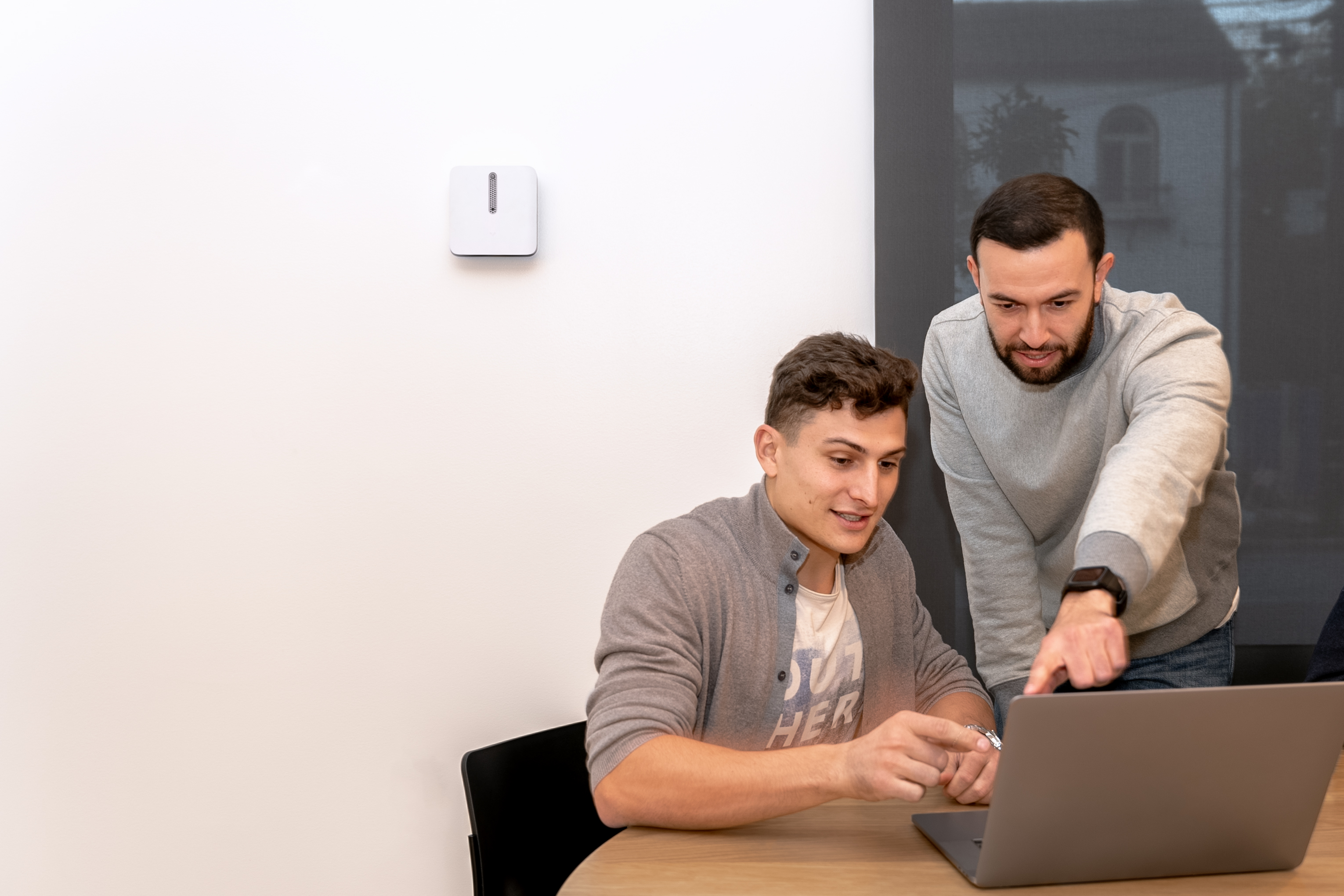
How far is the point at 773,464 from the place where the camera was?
1.62 m

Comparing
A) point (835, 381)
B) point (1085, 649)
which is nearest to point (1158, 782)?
point (1085, 649)

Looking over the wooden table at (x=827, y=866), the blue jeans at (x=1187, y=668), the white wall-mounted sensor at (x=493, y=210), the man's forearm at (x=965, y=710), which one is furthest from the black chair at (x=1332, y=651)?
the white wall-mounted sensor at (x=493, y=210)

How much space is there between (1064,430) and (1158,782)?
0.85 meters

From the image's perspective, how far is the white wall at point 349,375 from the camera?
2016 millimetres

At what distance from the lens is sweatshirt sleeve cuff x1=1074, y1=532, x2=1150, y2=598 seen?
114 cm

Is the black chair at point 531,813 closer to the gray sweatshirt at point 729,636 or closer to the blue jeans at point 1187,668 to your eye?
the gray sweatshirt at point 729,636

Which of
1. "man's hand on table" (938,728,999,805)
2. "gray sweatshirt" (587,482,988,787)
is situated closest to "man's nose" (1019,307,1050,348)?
"gray sweatshirt" (587,482,988,787)

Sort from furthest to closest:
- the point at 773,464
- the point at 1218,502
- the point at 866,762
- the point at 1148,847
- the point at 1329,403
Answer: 1. the point at 1329,403
2. the point at 1218,502
3. the point at 773,464
4. the point at 866,762
5. the point at 1148,847

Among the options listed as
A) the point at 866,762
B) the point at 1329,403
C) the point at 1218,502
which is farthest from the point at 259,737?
the point at 1329,403

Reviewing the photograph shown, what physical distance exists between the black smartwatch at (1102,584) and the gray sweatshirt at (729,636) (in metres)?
0.50

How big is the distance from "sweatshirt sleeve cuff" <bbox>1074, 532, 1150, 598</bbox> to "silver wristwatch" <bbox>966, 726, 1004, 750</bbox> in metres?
0.40

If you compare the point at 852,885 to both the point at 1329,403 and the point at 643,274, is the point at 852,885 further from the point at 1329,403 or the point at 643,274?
the point at 1329,403

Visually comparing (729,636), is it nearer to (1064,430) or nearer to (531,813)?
(531,813)

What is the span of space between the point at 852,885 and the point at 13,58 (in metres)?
2.23
